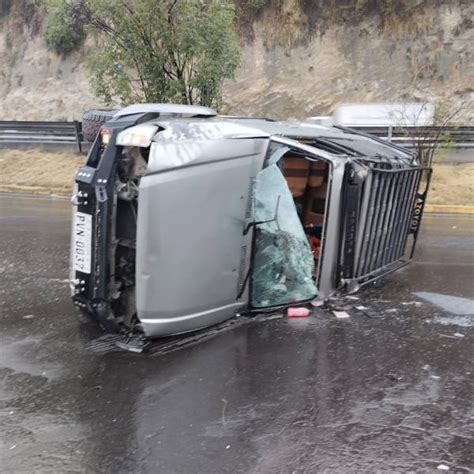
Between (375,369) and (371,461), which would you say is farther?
(375,369)

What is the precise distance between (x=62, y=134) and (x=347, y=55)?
10.5 meters

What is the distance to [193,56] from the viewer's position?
12539mm

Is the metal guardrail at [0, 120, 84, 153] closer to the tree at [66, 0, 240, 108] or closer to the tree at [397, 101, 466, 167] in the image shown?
the tree at [66, 0, 240, 108]

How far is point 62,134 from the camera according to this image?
58.7 ft

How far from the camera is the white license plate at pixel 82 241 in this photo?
4605 millimetres

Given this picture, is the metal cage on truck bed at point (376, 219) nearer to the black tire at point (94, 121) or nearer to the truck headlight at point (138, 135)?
the truck headlight at point (138, 135)

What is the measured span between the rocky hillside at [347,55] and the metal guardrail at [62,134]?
3.81 m

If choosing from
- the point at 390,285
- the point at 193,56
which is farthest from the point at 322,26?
the point at 390,285

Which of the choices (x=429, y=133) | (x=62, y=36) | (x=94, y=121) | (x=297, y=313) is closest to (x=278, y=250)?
(x=297, y=313)

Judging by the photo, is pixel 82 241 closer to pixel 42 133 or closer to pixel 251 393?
pixel 251 393

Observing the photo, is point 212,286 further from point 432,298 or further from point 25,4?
point 25,4

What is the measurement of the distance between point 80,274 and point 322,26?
1939 centimetres

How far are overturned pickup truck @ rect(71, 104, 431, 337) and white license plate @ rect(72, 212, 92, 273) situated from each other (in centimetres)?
1

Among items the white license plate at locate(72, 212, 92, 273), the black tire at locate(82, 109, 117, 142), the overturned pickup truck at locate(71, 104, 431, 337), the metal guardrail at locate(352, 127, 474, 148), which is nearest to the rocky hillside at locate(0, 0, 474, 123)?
the metal guardrail at locate(352, 127, 474, 148)
